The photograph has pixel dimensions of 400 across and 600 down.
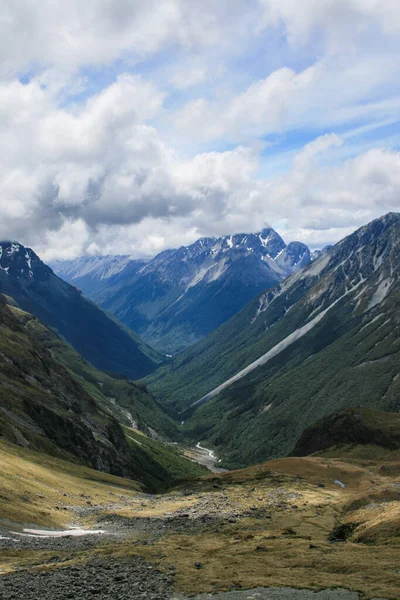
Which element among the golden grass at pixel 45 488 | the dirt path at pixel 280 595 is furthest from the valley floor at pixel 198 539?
the golden grass at pixel 45 488

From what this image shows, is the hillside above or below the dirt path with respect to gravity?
below

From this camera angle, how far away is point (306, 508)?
88.4m

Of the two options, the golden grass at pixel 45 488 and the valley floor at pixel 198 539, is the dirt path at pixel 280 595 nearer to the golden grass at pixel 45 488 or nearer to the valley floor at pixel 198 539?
the valley floor at pixel 198 539

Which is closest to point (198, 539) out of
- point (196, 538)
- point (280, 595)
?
point (196, 538)

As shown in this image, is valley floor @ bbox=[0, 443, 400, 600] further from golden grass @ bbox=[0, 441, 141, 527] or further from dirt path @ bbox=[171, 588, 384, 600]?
golden grass @ bbox=[0, 441, 141, 527]

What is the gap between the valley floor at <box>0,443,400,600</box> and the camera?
38.2m

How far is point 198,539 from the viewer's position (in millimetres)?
62812

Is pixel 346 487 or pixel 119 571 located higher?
pixel 119 571

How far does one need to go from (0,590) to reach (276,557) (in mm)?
26370

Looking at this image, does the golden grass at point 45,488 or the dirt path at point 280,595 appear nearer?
the dirt path at point 280,595

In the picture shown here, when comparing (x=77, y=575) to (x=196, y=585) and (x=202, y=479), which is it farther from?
(x=202, y=479)

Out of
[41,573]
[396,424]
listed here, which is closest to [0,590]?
[41,573]

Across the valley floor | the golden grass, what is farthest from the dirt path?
the golden grass

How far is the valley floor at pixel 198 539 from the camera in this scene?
38.2 meters
